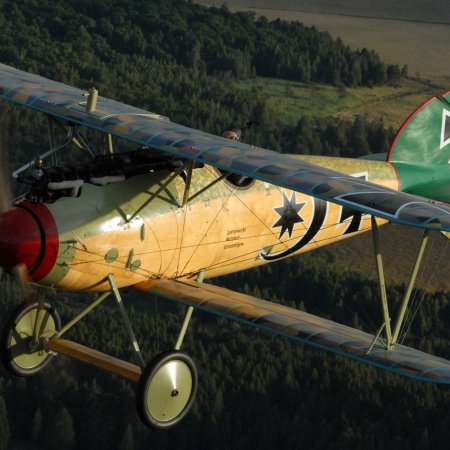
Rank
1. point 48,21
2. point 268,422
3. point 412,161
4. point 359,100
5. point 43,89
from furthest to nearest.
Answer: point 48,21 → point 359,100 → point 268,422 → point 412,161 → point 43,89

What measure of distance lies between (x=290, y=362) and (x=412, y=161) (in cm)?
3809

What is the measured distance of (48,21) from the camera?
122438 millimetres

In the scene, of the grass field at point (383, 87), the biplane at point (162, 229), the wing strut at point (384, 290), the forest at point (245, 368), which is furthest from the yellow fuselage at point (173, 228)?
the grass field at point (383, 87)

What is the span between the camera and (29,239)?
90.0 ft

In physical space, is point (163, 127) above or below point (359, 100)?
above

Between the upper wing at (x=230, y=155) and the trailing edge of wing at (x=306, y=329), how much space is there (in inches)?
113

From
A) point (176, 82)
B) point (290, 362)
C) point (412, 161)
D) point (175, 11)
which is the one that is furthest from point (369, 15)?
point (412, 161)

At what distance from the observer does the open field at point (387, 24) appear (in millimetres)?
113750

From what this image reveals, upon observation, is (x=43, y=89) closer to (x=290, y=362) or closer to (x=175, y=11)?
(x=290, y=362)

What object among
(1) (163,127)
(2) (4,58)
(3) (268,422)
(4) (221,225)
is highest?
(1) (163,127)

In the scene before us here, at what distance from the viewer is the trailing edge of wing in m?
28.0

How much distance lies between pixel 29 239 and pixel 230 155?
378cm

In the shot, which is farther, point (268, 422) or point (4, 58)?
point (4, 58)

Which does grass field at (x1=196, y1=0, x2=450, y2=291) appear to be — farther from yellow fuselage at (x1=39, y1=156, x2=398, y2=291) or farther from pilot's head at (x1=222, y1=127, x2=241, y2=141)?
pilot's head at (x1=222, y1=127, x2=241, y2=141)
